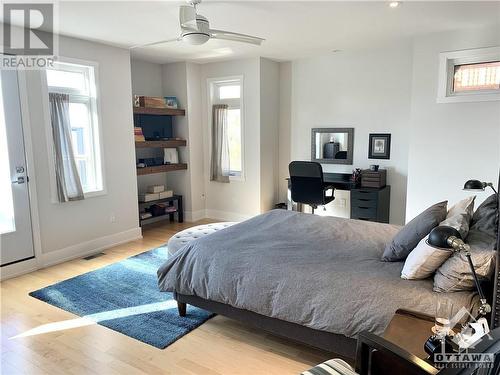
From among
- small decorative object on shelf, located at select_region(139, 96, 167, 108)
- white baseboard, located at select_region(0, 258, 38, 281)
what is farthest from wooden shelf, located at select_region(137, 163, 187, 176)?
white baseboard, located at select_region(0, 258, 38, 281)

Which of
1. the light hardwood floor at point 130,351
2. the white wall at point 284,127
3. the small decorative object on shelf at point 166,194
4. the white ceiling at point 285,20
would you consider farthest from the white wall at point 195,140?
the light hardwood floor at point 130,351

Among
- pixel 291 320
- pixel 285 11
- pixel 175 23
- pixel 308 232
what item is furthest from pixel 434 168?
pixel 175 23

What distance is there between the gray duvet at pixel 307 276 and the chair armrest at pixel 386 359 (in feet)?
1.34

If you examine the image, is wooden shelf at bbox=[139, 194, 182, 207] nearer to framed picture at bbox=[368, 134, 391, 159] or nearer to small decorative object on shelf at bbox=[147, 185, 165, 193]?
small decorative object on shelf at bbox=[147, 185, 165, 193]

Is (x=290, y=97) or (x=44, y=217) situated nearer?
(x=44, y=217)

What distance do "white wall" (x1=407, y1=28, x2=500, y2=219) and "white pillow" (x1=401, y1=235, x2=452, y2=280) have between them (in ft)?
8.28

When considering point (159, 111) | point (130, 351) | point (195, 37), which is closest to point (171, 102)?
point (159, 111)

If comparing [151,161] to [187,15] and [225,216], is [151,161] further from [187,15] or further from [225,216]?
[187,15]

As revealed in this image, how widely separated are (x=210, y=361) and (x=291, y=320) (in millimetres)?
628

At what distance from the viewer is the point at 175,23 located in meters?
3.58

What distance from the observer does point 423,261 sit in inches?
74.9

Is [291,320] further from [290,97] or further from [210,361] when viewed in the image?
[290,97]

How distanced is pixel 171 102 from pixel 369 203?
11.0 ft

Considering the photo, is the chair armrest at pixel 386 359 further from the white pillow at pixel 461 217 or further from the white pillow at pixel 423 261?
the white pillow at pixel 461 217
